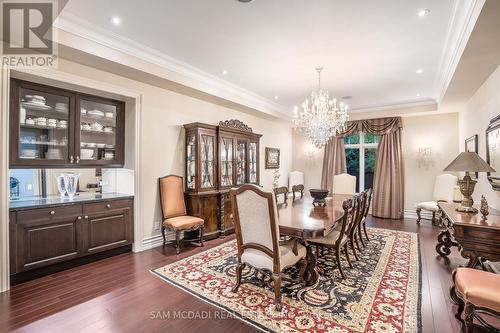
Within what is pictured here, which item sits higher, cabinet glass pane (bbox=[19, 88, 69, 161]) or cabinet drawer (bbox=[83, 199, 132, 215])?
cabinet glass pane (bbox=[19, 88, 69, 161])

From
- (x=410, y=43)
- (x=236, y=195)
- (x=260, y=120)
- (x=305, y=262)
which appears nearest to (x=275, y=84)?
(x=260, y=120)

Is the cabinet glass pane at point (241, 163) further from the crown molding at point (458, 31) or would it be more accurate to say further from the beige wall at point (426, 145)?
the beige wall at point (426, 145)

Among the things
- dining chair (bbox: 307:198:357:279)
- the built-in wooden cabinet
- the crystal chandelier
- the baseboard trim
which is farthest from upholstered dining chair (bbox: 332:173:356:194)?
the built-in wooden cabinet

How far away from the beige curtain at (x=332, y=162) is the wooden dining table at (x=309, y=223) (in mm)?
3800

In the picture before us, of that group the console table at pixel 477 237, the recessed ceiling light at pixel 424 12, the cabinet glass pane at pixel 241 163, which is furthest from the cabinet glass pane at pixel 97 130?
the console table at pixel 477 237

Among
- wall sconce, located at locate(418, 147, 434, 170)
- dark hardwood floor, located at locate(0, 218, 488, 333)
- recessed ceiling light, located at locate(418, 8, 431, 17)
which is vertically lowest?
dark hardwood floor, located at locate(0, 218, 488, 333)

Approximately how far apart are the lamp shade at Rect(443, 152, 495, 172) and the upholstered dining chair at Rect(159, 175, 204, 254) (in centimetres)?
352

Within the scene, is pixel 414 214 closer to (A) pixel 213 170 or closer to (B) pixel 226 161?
(B) pixel 226 161

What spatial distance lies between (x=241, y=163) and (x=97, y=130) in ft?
8.93

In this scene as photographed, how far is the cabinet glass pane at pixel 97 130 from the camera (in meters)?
3.49

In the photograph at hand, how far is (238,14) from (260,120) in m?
3.98

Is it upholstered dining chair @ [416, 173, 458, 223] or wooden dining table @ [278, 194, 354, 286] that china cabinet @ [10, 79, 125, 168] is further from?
upholstered dining chair @ [416, 173, 458, 223]

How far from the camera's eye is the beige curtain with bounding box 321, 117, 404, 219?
242 inches

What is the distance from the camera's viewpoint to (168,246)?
13.1ft
